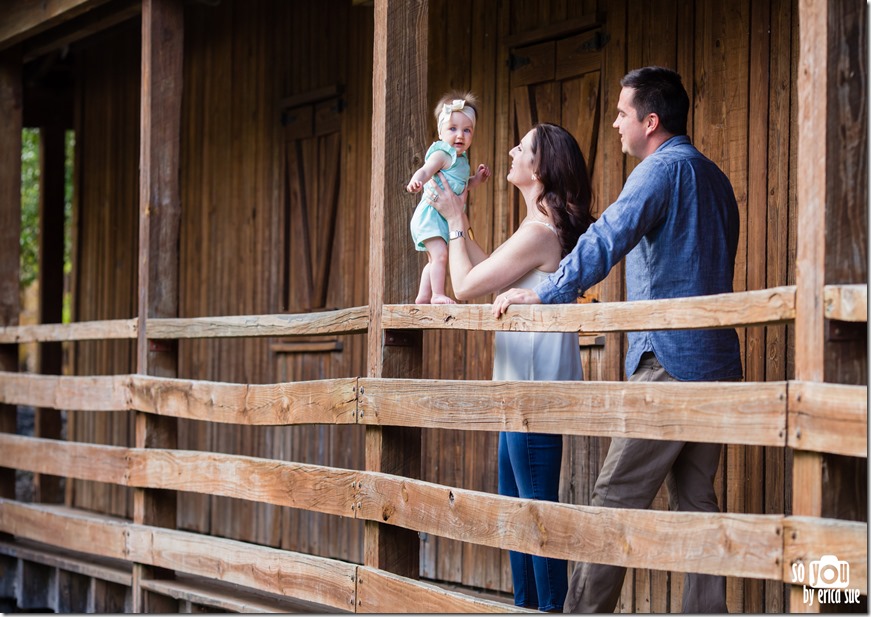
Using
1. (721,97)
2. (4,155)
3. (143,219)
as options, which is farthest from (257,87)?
(721,97)

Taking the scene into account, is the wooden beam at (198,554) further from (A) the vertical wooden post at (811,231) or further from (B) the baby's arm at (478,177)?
(A) the vertical wooden post at (811,231)

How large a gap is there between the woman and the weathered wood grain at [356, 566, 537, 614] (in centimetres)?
28

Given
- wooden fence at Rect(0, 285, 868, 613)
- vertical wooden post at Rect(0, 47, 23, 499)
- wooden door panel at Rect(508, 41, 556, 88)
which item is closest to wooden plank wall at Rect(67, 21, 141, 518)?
vertical wooden post at Rect(0, 47, 23, 499)

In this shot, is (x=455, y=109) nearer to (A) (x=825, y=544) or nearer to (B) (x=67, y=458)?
(A) (x=825, y=544)

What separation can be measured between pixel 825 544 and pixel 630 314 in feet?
3.26

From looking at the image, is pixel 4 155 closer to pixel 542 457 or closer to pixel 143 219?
pixel 143 219

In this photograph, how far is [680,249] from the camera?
4355mm

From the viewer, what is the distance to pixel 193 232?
962cm

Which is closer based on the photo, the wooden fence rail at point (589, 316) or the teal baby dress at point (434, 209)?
the wooden fence rail at point (589, 316)

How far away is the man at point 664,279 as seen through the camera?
4297 millimetres

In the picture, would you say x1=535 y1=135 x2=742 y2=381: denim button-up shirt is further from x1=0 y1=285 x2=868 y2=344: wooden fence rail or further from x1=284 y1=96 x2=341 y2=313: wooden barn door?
x1=284 y1=96 x2=341 y2=313: wooden barn door

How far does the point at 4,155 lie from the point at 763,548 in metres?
6.61

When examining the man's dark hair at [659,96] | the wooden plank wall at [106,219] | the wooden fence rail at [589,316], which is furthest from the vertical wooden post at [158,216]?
the wooden plank wall at [106,219]

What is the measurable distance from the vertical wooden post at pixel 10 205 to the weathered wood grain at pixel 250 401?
2.12 metres
